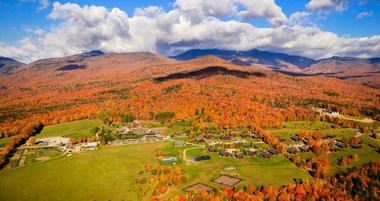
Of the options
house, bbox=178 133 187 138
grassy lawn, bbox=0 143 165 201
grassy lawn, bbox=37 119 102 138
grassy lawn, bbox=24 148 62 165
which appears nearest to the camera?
grassy lawn, bbox=0 143 165 201

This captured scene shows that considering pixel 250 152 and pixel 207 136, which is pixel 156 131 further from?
pixel 250 152

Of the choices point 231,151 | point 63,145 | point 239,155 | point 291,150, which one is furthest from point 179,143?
point 63,145

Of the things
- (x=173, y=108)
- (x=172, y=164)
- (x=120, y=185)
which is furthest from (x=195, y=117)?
(x=120, y=185)

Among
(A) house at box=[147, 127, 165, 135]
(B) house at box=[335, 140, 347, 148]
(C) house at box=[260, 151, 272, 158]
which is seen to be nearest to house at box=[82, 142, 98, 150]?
(A) house at box=[147, 127, 165, 135]

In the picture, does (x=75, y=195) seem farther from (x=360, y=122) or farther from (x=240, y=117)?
(x=360, y=122)

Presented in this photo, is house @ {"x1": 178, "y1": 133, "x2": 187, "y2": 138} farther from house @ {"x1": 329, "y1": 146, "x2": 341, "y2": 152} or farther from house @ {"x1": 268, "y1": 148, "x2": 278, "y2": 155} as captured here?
house @ {"x1": 329, "y1": 146, "x2": 341, "y2": 152}
